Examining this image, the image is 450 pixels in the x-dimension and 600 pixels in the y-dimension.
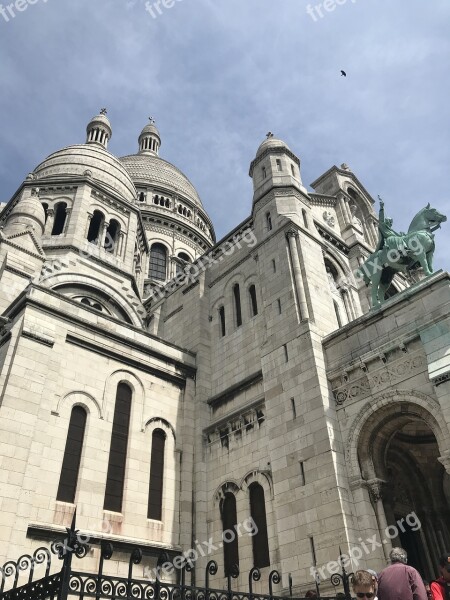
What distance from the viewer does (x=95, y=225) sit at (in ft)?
98.9

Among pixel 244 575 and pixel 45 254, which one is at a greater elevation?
pixel 45 254

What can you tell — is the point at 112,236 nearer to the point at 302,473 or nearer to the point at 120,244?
the point at 120,244

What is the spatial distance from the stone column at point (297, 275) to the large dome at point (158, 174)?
30.2 m

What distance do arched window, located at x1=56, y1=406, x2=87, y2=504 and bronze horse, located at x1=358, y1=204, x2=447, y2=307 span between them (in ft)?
35.4

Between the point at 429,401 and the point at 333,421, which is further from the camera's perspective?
the point at 333,421

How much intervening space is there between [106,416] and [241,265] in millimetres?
9569

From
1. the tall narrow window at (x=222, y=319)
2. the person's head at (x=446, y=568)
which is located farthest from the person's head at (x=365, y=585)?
the tall narrow window at (x=222, y=319)

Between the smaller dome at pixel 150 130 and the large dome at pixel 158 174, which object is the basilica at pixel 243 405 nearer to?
the large dome at pixel 158 174

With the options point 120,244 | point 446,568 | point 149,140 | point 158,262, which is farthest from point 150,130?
point 446,568

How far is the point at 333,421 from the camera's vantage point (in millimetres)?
15938

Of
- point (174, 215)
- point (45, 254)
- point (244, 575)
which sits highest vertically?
point (174, 215)

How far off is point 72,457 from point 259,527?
6471mm

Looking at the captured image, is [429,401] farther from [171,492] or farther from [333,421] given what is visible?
[171,492]

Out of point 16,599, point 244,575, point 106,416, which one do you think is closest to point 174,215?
point 106,416
